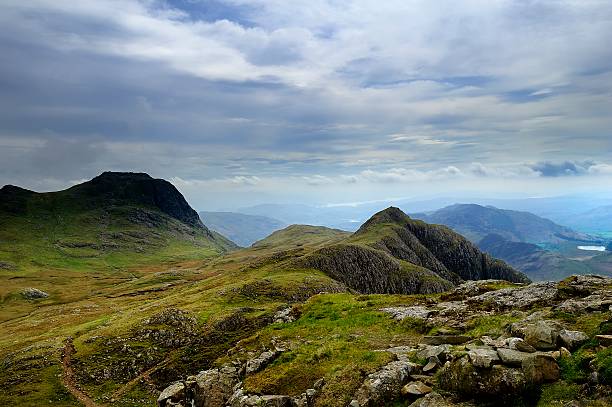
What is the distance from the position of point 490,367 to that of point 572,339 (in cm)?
541

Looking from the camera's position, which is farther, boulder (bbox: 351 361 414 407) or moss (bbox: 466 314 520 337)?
moss (bbox: 466 314 520 337)

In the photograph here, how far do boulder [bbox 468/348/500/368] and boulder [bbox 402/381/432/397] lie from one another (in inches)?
130

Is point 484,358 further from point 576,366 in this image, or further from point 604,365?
point 604,365

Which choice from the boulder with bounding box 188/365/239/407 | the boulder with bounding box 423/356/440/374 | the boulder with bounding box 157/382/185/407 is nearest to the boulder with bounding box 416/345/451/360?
the boulder with bounding box 423/356/440/374

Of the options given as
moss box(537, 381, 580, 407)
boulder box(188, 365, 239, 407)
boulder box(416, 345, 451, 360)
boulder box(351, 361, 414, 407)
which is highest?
moss box(537, 381, 580, 407)

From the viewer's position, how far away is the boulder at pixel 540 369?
17891 mm

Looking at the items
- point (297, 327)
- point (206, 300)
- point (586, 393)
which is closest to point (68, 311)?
point (206, 300)

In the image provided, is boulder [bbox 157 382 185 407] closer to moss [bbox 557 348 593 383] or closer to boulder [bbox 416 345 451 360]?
boulder [bbox 416 345 451 360]

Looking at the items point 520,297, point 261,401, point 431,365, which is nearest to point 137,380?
point 261,401

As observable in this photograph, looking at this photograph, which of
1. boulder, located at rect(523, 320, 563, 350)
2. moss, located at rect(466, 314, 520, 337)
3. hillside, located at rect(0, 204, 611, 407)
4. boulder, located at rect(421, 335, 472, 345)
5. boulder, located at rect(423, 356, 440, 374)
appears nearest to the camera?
boulder, located at rect(523, 320, 563, 350)

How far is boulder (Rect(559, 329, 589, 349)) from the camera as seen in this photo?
1998cm

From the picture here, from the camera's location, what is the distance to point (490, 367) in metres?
18.5

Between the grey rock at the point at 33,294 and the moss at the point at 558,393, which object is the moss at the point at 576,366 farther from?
the grey rock at the point at 33,294

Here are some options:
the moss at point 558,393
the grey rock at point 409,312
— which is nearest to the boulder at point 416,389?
the moss at point 558,393
